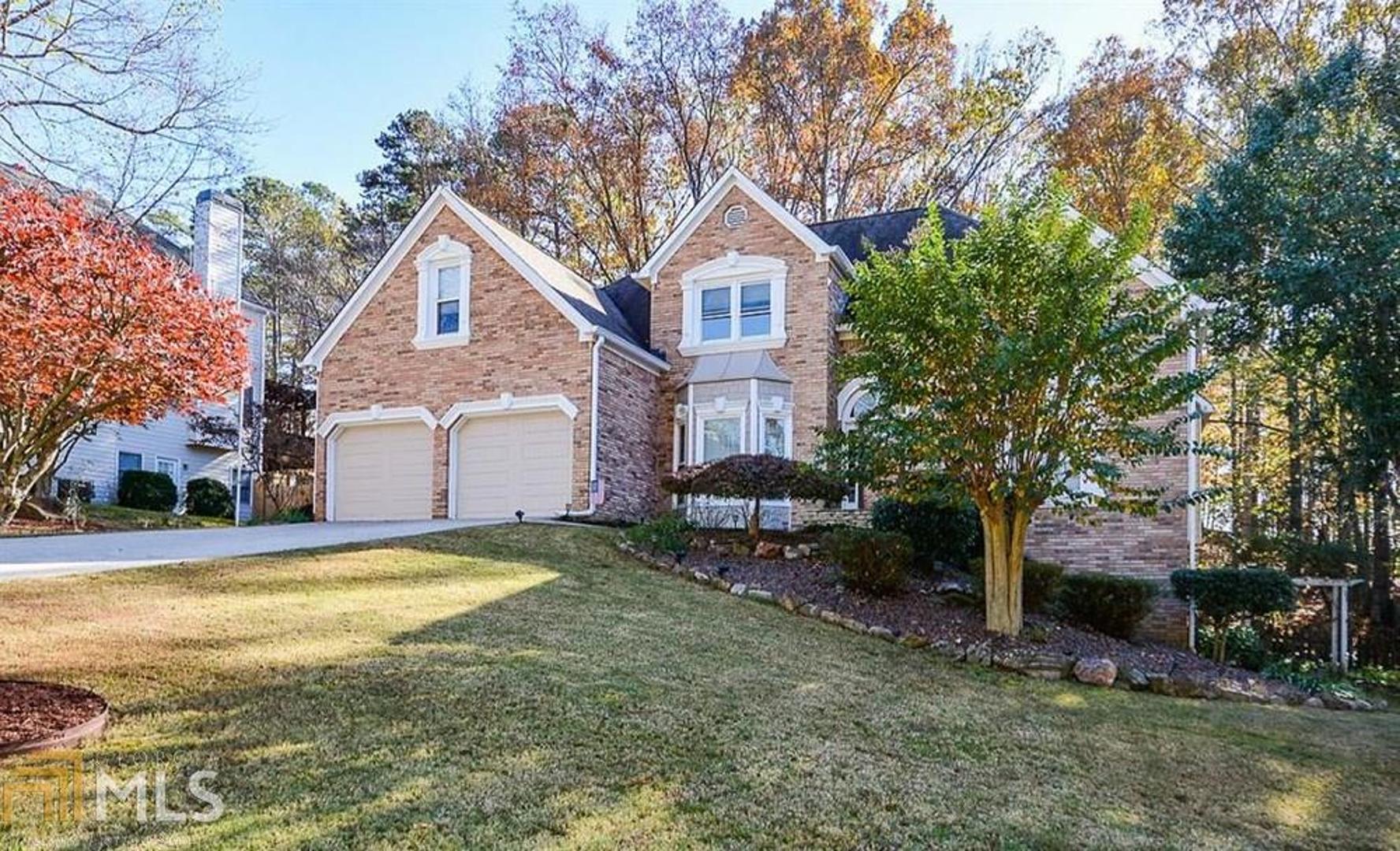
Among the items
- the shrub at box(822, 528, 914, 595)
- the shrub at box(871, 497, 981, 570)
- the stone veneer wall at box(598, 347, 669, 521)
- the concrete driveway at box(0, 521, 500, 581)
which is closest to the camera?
the concrete driveway at box(0, 521, 500, 581)

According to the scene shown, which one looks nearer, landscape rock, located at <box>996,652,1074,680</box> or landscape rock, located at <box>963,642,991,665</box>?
landscape rock, located at <box>996,652,1074,680</box>

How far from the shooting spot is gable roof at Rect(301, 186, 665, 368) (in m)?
16.2

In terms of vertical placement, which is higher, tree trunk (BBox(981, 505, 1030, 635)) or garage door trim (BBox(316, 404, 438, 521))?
garage door trim (BBox(316, 404, 438, 521))

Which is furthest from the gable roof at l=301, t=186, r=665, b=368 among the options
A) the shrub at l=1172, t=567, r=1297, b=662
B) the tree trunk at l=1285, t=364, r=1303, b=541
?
the tree trunk at l=1285, t=364, r=1303, b=541

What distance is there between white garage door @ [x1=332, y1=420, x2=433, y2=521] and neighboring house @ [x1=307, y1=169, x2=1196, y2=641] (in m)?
0.04

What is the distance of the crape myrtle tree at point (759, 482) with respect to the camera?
13.2 m

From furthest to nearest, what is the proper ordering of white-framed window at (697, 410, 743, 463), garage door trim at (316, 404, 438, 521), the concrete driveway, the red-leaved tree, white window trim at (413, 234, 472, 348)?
garage door trim at (316, 404, 438, 521), white window trim at (413, 234, 472, 348), white-framed window at (697, 410, 743, 463), the concrete driveway, the red-leaved tree

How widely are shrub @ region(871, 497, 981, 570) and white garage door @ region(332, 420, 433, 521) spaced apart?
29.2ft

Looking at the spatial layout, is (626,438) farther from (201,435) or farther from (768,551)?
(201,435)

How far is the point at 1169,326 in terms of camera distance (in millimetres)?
9844

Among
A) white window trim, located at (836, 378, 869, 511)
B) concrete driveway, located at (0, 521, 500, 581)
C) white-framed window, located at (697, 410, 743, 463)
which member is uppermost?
white window trim, located at (836, 378, 869, 511)

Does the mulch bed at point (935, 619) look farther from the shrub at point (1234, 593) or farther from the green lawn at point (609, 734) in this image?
the green lawn at point (609, 734)

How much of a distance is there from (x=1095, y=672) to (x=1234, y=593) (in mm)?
4308

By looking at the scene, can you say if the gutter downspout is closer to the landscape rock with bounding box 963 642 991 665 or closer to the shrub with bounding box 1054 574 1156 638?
the landscape rock with bounding box 963 642 991 665
